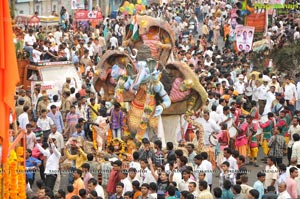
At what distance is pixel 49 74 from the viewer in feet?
76.0

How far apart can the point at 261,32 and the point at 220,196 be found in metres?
18.1

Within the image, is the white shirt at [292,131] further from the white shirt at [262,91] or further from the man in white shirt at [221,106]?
the white shirt at [262,91]

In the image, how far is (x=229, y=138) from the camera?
18.9 metres

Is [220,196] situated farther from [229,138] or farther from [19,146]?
[229,138]

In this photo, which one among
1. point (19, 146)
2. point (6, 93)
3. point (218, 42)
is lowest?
point (218, 42)

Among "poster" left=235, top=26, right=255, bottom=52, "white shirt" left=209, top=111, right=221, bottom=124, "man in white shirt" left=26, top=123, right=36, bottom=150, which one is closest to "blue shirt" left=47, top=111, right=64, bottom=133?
"man in white shirt" left=26, top=123, right=36, bottom=150

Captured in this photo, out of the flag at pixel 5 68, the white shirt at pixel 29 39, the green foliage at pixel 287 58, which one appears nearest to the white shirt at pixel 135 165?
the flag at pixel 5 68

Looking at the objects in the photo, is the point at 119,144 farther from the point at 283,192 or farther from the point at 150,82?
the point at 283,192

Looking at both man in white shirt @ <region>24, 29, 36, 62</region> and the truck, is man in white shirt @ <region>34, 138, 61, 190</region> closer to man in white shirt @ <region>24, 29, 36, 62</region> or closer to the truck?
the truck

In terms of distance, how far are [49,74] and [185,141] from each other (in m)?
4.94

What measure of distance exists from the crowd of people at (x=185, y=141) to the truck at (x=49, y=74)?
382 mm

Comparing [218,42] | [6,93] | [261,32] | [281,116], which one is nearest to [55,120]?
[281,116]

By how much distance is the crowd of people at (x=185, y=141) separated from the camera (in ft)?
48.8

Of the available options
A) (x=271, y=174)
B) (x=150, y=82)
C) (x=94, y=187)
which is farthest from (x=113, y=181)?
(x=150, y=82)
